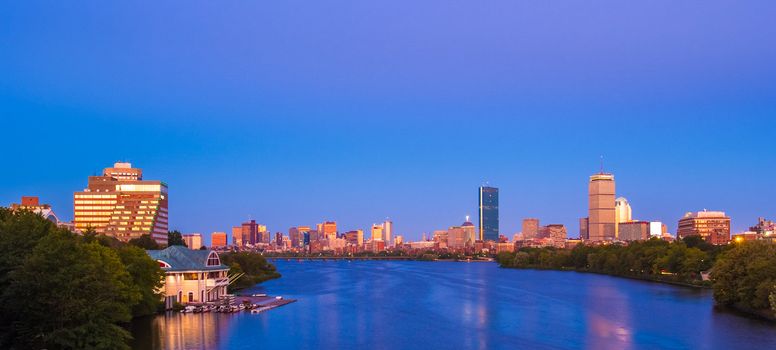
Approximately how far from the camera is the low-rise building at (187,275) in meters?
63.4

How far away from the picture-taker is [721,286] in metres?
66.8

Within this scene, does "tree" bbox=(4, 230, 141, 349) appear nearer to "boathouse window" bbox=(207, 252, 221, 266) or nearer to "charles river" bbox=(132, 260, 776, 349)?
"charles river" bbox=(132, 260, 776, 349)

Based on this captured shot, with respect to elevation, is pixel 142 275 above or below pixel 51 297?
below

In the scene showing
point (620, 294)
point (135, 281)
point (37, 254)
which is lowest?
point (620, 294)

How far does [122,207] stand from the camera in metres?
160

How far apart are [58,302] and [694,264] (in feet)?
298

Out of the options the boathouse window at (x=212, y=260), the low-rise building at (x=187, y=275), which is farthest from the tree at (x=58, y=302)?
the boathouse window at (x=212, y=260)

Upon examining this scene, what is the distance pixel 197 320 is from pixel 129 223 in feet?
364

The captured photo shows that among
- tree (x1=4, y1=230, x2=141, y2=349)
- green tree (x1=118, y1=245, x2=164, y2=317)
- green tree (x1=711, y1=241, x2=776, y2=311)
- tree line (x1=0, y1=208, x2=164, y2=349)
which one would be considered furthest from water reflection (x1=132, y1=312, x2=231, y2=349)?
green tree (x1=711, y1=241, x2=776, y2=311)

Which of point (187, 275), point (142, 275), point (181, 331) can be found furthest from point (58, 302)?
point (187, 275)

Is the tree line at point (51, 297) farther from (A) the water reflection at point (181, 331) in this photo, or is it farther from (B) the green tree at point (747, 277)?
(B) the green tree at point (747, 277)

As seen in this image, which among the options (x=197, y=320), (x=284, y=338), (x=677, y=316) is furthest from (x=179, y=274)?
(x=677, y=316)

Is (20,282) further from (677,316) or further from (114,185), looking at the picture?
(114,185)

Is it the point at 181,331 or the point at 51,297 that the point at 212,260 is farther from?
the point at 51,297
